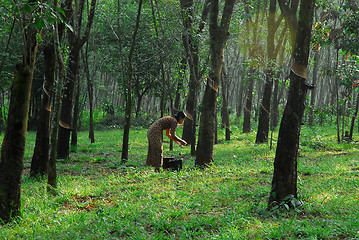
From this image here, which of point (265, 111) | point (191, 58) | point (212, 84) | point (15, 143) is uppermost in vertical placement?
point (191, 58)

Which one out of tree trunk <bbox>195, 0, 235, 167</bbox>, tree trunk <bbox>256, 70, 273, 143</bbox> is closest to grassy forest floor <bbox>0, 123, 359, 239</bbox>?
tree trunk <bbox>195, 0, 235, 167</bbox>

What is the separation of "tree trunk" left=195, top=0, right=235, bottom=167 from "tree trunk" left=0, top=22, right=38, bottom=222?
496 centimetres

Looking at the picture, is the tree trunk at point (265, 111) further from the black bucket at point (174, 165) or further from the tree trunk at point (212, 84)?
the black bucket at point (174, 165)

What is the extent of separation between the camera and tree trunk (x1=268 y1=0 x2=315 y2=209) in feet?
16.4

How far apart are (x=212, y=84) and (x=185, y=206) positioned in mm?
4215

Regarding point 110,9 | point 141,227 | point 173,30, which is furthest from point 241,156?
point 110,9

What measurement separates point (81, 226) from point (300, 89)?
3642 millimetres

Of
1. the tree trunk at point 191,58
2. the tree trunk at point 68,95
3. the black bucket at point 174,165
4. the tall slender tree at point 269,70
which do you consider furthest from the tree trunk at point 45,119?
the tall slender tree at point 269,70

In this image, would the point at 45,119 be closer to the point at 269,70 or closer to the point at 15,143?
the point at 15,143

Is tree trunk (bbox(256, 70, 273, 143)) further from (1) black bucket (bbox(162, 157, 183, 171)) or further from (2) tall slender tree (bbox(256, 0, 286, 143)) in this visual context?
(1) black bucket (bbox(162, 157, 183, 171))

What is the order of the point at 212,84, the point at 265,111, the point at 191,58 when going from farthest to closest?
1. the point at 265,111
2. the point at 191,58
3. the point at 212,84

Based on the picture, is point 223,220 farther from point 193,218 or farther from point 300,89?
point 300,89

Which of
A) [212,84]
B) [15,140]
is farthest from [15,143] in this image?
[212,84]

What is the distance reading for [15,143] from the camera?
460cm
